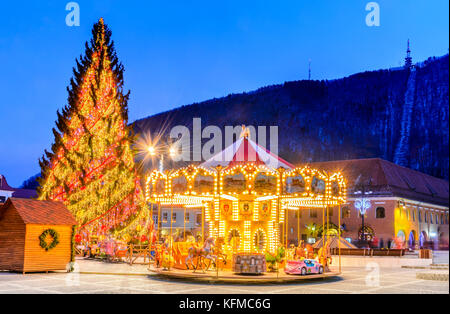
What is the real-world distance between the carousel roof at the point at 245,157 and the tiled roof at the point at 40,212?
7.04 metres

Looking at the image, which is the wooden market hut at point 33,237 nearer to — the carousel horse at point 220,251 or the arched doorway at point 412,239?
the carousel horse at point 220,251

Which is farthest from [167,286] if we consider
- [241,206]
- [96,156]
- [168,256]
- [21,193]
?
[21,193]

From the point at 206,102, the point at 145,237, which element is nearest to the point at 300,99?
the point at 206,102

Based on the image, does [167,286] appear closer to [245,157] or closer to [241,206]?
[241,206]

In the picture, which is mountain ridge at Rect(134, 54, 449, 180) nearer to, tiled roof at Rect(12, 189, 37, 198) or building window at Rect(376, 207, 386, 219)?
building window at Rect(376, 207, 386, 219)

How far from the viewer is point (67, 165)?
3494cm

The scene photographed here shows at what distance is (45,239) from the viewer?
2259 cm

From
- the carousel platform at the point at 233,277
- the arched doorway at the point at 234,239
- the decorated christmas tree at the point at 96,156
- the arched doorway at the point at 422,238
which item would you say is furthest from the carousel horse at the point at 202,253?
the arched doorway at the point at 422,238

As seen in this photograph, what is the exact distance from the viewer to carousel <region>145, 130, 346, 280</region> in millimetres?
21688

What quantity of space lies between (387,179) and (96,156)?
42.3 metres

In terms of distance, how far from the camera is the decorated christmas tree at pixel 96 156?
114ft

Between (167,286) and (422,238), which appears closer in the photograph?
(167,286)
